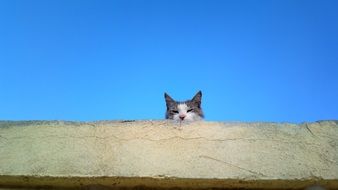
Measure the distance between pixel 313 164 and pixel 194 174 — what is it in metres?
0.64

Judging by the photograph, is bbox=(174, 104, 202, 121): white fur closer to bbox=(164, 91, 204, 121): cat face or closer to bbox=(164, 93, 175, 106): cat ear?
bbox=(164, 91, 204, 121): cat face

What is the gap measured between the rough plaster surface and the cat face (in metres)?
3.49

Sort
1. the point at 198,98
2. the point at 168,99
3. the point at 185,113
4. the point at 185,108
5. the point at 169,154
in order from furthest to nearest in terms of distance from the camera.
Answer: the point at 168,99, the point at 198,98, the point at 185,108, the point at 185,113, the point at 169,154

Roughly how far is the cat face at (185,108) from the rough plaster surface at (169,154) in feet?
11.4

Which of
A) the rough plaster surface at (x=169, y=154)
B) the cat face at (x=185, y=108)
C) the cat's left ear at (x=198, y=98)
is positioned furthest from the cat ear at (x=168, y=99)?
the rough plaster surface at (x=169, y=154)

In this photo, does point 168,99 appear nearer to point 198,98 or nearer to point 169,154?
point 198,98

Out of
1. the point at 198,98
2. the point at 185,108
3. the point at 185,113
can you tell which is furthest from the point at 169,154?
the point at 198,98

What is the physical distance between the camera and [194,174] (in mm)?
2137

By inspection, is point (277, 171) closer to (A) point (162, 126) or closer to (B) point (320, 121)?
(B) point (320, 121)

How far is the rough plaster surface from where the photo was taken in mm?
2141

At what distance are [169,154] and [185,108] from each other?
4099 mm

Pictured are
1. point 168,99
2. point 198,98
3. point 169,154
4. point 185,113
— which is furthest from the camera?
point 168,99

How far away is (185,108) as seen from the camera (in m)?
6.32

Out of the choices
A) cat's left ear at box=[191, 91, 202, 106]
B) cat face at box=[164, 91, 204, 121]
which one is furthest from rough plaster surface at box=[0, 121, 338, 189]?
cat's left ear at box=[191, 91, 202, 106]
